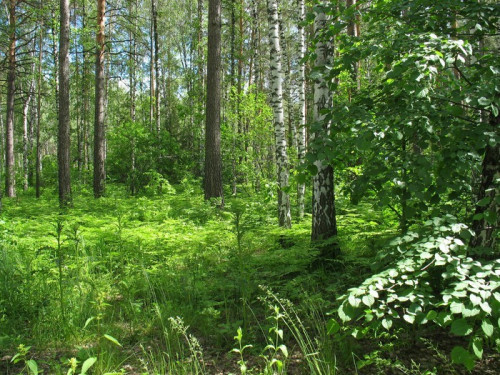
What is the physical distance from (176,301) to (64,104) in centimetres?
932

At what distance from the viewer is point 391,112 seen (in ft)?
8.47

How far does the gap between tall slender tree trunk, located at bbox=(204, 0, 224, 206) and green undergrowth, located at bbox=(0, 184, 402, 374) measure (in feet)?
11.0

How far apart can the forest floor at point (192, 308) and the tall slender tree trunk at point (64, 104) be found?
547 centimetres

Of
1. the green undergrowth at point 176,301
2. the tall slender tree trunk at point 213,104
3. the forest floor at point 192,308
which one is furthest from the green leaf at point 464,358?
the tall slender tree trunk at point 213,104

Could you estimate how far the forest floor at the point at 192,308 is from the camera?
273cm

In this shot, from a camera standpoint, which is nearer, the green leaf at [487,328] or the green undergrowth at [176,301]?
the green leaf at [487,328]

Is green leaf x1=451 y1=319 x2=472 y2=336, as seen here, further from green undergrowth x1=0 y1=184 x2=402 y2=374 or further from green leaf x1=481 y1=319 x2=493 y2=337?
green undergrowth x1=0 y1=184 x2=402 y2=374

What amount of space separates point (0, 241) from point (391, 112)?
5.52 m

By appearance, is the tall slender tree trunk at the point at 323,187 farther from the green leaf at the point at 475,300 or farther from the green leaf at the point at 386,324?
the green leaf at the point at 475,300

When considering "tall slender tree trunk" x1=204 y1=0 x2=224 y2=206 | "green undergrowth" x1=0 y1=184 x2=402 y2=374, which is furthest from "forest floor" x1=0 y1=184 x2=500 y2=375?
"tall slender tree trunk" x1=204 y1=0 x2=224 y2=206

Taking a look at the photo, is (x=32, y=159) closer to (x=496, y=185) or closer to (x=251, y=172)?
(x=251, y=172)

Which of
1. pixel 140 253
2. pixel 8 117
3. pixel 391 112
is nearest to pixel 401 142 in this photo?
pixel 391 112

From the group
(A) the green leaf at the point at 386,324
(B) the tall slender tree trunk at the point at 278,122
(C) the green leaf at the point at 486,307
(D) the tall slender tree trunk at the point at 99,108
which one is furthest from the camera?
(D) the tall slender tree trunk at the point at 99,108

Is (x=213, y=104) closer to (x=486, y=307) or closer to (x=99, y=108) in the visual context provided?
(x=99, y=108)
